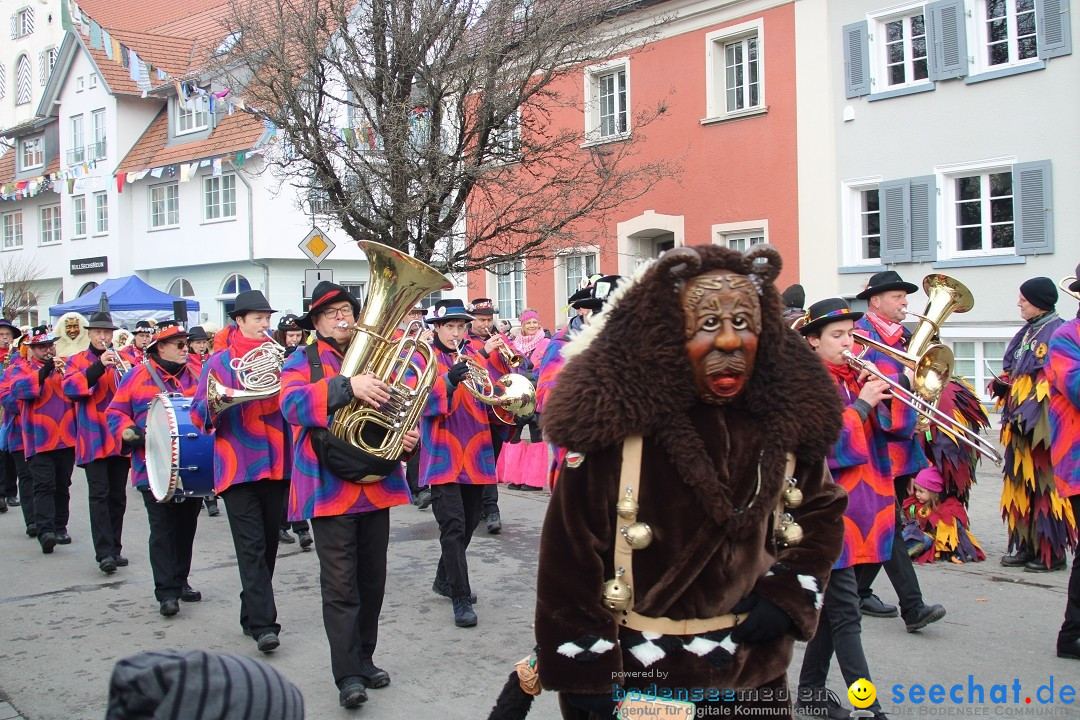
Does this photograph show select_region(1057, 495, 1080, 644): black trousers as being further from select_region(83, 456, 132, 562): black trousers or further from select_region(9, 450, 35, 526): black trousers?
select_region(9, 450, 35, 526): black trousers

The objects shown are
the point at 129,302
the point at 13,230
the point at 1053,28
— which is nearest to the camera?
the point at 1053,28

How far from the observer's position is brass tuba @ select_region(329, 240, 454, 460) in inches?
196

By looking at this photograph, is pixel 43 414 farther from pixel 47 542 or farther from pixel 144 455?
pixel 144 455

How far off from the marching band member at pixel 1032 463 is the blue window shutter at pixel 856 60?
10076 millimetres

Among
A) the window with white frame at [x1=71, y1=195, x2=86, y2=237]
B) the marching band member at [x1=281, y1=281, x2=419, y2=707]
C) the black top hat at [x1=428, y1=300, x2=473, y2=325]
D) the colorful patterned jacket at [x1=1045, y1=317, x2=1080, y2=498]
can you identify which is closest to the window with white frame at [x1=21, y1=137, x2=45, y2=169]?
the window with white frame at [x1=71, y1=195, x2=86, y2=237]

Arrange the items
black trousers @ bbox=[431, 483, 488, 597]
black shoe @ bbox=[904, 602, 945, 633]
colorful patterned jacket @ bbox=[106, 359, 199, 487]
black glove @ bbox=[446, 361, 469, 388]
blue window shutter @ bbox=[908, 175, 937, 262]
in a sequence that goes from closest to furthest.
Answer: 1. black shoe @ bbox=[904, 602, 945, 633]
2. black trousers @ bbox=[431, 483, 488, 597]
3. black glove @ bbox=[446, 361, 469, 388]
4. colorful patterned jacket @ bbox=[106, 359, 199, 487]
5. blue window shutter @ bbox=[908, 175, 937, 262]

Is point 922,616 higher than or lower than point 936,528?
lower

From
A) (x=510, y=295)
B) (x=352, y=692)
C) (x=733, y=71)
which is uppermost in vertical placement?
(x=733, y=71)

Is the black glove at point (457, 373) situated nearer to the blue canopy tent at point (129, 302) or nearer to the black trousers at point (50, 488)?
the black trousers at point (50, 488)

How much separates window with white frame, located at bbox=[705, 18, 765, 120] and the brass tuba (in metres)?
14.3

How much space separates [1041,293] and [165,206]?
30.7 m

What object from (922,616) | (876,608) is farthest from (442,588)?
(922,616)

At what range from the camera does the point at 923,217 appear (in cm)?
1600

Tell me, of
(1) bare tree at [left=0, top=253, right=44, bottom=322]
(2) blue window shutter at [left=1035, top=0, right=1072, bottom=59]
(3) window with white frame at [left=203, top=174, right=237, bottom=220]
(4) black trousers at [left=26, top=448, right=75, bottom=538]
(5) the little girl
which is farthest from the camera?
(1) bare tree at [left=0, top=253, right=44, bottom=322]
